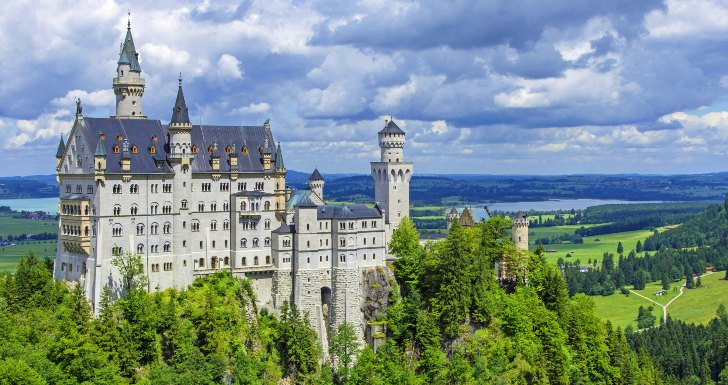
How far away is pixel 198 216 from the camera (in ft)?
358

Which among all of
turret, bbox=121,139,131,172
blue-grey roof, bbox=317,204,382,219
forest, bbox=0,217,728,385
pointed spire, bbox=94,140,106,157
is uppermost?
pointed spire, bbox=94,140,106,157

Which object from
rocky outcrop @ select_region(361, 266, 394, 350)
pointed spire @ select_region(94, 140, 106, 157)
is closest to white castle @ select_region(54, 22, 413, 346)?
pointed spire @ select_region(94, 140, 106, 157)

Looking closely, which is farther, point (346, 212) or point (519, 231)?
point (519, 231)

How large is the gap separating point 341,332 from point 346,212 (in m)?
15.3

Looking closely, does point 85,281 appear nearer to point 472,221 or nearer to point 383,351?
point 383,351

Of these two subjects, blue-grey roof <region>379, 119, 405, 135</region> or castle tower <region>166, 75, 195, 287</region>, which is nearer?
castle tower <region>166, 75, 195, 287</region>

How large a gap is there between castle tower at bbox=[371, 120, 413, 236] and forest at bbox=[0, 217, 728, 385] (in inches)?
193

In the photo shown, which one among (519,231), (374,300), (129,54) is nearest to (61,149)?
(129,54)

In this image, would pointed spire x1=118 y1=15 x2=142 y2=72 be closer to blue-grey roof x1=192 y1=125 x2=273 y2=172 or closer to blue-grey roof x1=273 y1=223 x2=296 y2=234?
blue-grey roof x1=192 y1=125 x2=273 y2=172

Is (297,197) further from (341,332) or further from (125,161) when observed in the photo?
(125,161)

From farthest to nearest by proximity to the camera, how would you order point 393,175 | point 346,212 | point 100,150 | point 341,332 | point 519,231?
1. point 519,231
2. point 393,175
3. point 346,212
4. point 341,332
5. point 100,150

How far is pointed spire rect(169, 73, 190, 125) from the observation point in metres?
106

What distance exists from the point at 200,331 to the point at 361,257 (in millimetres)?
24211

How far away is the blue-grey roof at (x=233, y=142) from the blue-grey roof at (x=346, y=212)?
971cm
